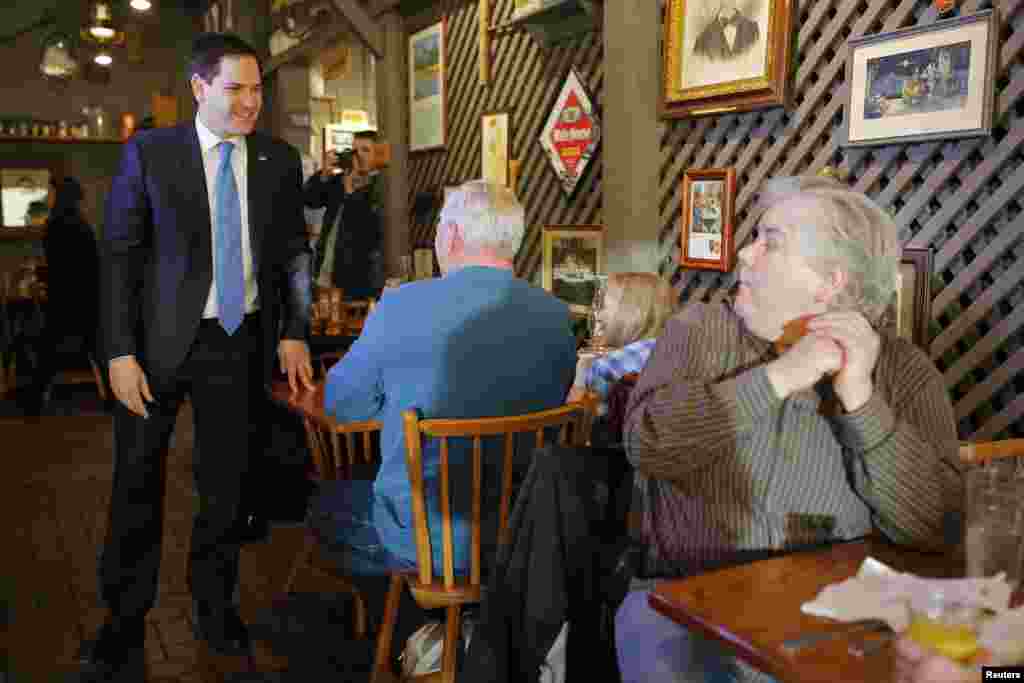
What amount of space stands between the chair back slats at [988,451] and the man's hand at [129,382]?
1.88 m

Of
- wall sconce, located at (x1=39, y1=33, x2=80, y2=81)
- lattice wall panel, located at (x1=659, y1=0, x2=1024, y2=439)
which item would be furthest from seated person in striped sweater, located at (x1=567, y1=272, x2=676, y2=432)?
wall sconce, located at (x1=39, y1=33, x2=80, y2=81)

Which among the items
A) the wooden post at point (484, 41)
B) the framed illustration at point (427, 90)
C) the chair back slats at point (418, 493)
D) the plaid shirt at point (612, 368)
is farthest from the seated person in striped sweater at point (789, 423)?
the framed illustration at point (427, 90)

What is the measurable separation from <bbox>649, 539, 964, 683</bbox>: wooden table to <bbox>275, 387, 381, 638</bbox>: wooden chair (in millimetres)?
1298

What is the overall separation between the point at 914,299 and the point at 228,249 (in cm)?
185

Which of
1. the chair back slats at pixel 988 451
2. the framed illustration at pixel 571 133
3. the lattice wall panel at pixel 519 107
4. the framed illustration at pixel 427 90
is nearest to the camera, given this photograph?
the chair back slats at pixel 988 451

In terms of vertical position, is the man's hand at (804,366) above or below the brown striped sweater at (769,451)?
above

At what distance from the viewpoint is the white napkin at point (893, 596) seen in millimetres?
994

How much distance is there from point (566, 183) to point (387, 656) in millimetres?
2436

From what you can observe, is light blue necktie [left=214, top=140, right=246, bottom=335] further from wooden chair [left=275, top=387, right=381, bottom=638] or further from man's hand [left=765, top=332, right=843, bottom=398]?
man's hand [left=765, top=332, right=843, bottom=398]

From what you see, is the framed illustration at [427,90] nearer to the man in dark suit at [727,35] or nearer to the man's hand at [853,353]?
the man in dark suit at [727,35]

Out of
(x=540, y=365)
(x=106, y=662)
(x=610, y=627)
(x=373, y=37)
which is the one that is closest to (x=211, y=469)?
(x=106, y=662)

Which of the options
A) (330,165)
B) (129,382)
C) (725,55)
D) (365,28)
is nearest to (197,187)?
(129,382)

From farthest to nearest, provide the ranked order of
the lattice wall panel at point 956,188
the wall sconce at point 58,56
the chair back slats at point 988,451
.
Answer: the wall sconce at point 58,56, the lattice wall panel at point 956,188, the chair back slats at point 988,451

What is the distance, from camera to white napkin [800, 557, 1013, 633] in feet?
3.26
